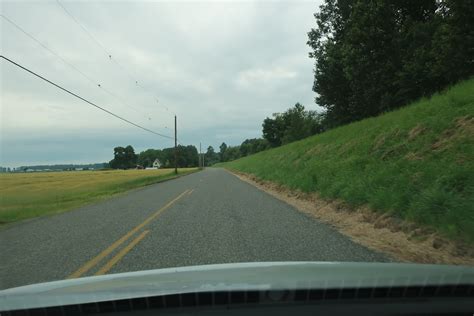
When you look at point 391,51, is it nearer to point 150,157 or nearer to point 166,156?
Result: point 166,156

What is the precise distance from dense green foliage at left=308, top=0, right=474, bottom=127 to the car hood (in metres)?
21.3

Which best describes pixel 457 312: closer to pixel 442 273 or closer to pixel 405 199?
pixel 442 273

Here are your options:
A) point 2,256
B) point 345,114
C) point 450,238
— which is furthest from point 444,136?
point 345,114

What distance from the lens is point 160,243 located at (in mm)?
8266

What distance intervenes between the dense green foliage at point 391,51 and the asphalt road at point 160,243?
15.4 m

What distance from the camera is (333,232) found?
29.7ft

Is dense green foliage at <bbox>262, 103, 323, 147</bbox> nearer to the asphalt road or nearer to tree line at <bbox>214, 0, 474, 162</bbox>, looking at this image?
tree line at <bbox>214, 0, 474, 162</bbox>

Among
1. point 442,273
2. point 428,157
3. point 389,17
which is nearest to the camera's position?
point 442,273

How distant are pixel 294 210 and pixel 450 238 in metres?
6.49

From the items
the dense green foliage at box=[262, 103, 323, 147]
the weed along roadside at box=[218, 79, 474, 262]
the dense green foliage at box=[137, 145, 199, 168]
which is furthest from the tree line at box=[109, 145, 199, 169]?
the weed along roadside at box=[218, 79, 474, 262]

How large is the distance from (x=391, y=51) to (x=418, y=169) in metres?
24.1

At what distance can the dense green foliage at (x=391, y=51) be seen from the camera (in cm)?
2236

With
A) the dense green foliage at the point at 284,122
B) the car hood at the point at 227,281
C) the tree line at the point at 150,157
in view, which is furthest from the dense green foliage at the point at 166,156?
the car hood at the point at 227,281

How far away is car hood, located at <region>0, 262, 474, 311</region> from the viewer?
292cm
